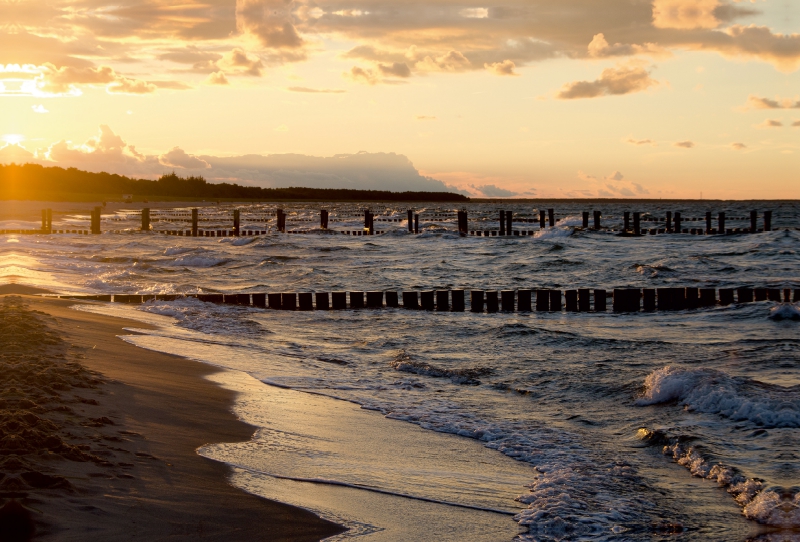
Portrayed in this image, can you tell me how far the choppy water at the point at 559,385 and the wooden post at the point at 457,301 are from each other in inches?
26.1

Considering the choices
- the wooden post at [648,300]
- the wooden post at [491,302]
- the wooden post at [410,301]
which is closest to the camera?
the wooden post at [648,300]

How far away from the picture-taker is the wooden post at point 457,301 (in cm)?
1576

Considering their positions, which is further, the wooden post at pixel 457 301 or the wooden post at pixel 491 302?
the wooden post at pixel 457 301

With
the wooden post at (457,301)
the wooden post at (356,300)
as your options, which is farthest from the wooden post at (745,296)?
the wooden post at (356,300)

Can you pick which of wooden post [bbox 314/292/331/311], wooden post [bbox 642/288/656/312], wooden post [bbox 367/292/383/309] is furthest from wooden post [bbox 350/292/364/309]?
wooden post [bbox 642/288/656/312]

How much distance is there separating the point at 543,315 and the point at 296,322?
504 centimetres

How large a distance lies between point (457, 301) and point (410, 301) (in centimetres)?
102

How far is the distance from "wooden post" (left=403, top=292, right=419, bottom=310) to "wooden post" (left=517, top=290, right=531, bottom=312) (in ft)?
7.13

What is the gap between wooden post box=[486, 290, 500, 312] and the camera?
51.3 feet

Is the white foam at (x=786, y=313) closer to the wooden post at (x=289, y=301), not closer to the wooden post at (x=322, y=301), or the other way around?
the wooden post at (x=322, y=301)

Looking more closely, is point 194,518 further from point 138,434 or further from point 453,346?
point 453,346

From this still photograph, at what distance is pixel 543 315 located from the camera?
15.3 m

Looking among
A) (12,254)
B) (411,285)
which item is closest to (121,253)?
(12,254)

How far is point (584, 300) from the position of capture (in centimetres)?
1562
